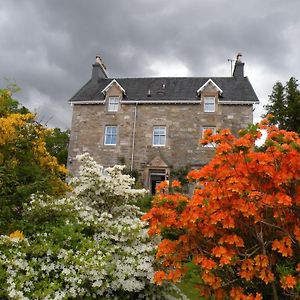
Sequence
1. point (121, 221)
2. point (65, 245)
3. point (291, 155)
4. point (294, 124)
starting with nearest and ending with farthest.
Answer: point (291, 155) < point (65, 245) < point (121, 221) < point (294, 124)

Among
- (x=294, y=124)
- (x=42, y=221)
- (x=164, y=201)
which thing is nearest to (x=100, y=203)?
(x=42, y=221)

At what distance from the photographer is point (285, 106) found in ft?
135

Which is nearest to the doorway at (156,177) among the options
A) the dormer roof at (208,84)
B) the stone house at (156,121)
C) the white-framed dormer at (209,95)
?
the stone house at (156,121)

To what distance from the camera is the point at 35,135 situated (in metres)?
9.10

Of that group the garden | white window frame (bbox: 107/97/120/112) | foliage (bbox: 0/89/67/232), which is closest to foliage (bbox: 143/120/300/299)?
the garden

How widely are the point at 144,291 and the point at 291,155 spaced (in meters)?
4.13

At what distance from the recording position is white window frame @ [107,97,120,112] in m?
29.5

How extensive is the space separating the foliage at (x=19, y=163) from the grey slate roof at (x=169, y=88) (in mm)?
19721

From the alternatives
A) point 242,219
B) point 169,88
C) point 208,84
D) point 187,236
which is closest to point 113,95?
point 169,88

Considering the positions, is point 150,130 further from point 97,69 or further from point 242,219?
point 242,219

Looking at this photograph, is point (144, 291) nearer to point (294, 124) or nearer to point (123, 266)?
point (123, 266)

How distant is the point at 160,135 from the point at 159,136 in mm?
108

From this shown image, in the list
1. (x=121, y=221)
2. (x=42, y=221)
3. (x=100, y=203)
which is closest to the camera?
(x=42, y=221)

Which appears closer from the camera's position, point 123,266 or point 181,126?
point 123,266
